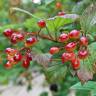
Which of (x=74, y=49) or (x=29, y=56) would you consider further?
(x=29, y=56)

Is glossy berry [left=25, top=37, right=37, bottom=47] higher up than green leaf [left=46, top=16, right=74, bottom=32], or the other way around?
green leaf [left=46, top=16, right=74, bottom=32]

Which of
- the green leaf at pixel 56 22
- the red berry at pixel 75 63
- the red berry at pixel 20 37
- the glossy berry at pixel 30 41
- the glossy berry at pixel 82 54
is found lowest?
the red berry at pixel 75 63

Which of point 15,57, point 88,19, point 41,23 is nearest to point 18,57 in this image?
point 15,57

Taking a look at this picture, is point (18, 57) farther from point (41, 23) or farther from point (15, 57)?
point (41, 23)

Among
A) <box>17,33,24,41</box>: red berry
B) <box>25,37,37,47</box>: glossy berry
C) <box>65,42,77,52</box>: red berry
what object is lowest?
<box>65,42,77,52</box>: red berry

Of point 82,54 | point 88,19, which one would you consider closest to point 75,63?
point 82,54

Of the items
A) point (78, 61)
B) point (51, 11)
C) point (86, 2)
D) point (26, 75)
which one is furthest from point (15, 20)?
point (78, 61)

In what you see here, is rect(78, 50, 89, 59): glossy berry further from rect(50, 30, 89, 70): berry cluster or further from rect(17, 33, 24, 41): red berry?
rect(17, 33, 24, 41): red berry

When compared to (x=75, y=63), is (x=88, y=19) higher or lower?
higher

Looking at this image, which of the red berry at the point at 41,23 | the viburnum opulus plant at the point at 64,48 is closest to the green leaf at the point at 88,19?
the viburnum opulus plant at the point at 64,48

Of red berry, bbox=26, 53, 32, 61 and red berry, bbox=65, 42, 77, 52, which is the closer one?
red berry, bbox=65, 42, 77, 52

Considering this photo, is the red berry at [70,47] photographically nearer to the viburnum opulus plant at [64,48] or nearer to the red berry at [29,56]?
the viburnum opulus plant at [64,48]

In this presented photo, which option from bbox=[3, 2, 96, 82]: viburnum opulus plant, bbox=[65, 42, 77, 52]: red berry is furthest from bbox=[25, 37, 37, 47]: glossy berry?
bbox=[65, 42, 77, 52]: red berry
